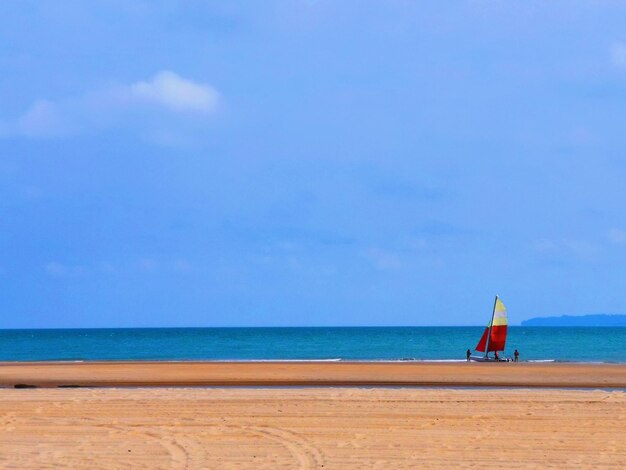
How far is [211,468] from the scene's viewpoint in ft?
35.1

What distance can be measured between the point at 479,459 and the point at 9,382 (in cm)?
2107

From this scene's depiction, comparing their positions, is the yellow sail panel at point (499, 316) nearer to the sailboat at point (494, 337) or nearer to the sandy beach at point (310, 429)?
the sailboat at point (494, 337)

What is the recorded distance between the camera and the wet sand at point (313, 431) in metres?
11.3

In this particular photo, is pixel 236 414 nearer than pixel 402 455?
No

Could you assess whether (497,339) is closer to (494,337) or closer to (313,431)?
(494,337)

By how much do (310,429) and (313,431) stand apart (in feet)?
0.71

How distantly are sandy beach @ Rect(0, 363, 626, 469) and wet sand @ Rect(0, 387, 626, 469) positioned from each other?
19mm

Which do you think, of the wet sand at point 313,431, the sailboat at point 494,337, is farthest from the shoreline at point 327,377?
the sailboat at point 494,337

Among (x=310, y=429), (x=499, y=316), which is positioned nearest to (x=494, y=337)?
(x=499, y=316)

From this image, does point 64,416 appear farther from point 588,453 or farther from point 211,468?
point 588,453

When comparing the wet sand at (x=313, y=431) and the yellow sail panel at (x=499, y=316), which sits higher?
the yellow sail panel at (x=499, y=316)

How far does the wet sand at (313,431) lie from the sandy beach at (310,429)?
2 cm

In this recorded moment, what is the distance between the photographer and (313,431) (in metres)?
13.8

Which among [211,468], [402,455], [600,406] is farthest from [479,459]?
[600,406]
